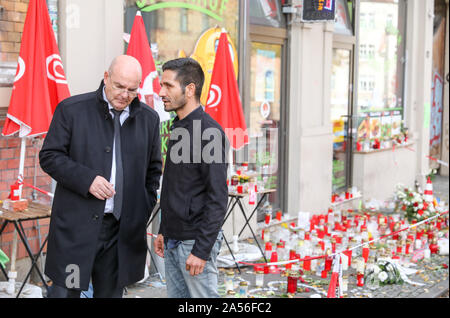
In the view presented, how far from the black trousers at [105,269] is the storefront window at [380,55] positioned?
8731 millimetres

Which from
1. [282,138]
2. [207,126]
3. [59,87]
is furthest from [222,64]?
[207,126]

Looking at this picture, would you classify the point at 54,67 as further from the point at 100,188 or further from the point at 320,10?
the point at 320,10

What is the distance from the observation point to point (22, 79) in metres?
5.03

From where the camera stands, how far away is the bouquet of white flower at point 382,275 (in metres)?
6.50

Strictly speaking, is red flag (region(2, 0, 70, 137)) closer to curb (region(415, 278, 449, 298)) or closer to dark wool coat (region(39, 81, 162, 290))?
dark wool coat (region(39, 81, 162, 290))

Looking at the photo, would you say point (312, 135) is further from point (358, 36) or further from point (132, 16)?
point (132, 16)

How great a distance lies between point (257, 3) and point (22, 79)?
4.45 metres

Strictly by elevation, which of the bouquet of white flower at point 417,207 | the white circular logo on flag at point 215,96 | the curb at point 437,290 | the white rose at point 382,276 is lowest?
the curb at point 437,290

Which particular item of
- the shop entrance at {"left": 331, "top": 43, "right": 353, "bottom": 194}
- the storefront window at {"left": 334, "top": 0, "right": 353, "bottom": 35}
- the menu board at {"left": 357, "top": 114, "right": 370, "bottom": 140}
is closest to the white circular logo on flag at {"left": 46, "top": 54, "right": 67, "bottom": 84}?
the shop entrance at {"left": 331, "top": 43, "right": 353, "bottom": 194}

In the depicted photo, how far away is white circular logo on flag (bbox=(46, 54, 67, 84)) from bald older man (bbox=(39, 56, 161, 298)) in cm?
171

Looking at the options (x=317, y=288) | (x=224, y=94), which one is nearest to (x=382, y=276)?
(x=317, y=288)

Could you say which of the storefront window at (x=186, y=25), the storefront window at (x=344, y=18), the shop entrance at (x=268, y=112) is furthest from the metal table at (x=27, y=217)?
the storefront window at (x=344, y=18)

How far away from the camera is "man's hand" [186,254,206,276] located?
350 cm

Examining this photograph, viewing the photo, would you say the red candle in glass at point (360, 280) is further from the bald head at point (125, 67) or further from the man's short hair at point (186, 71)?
the bald head at point (125, 67)
